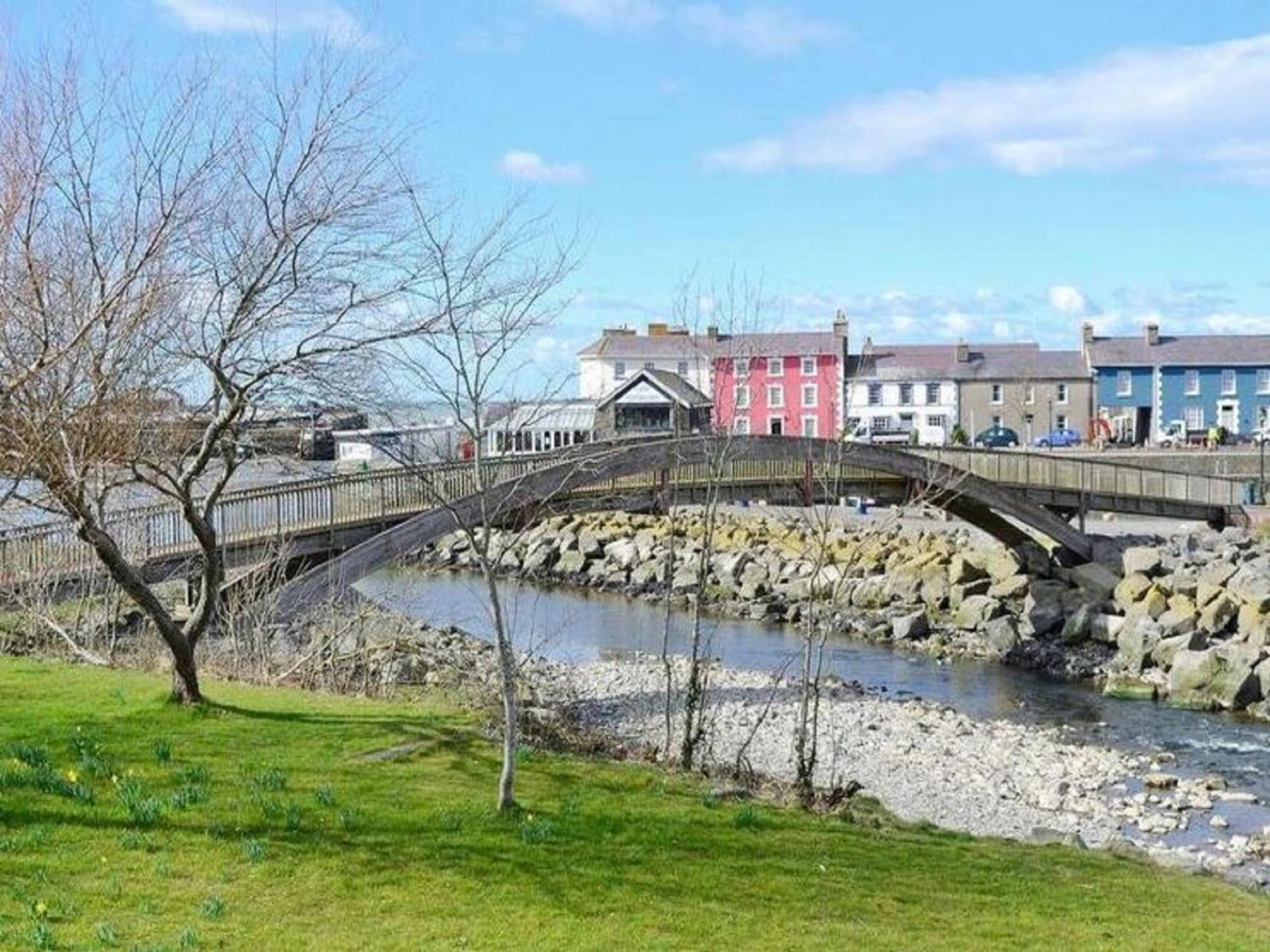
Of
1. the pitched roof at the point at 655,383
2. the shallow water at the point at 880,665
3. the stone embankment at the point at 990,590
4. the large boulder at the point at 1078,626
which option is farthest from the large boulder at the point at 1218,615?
the pitched roof at the point at 655,383

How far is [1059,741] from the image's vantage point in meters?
26.3

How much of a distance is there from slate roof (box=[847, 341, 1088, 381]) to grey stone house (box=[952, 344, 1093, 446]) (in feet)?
0.17

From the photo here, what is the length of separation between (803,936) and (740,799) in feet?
14.4

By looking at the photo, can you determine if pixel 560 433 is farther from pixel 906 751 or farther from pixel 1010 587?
pixel 906 751

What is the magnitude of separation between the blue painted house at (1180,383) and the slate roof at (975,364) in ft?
6.37

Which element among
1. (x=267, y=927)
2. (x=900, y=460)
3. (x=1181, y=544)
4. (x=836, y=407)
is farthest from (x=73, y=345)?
(x=836, y=407)

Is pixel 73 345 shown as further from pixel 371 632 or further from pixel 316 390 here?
pixel 371 632

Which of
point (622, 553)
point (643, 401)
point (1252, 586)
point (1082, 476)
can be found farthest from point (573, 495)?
point (643, 401)

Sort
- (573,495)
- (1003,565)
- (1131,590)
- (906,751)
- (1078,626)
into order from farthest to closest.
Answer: (1003,565) < (1131,590) < (1078,626) < (573,495) < (906,751)

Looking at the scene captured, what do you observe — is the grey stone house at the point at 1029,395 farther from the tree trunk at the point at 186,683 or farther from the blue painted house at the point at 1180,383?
the tree trunk at the point at 186,683

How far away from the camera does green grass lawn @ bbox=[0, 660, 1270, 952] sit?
9406mm

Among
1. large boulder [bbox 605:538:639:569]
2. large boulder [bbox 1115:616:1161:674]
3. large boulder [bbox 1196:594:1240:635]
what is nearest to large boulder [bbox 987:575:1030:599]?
large boulder [bbox 1115:616:1161:674]

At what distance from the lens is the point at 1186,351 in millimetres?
81750

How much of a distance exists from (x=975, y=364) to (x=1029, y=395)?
3.74 m
